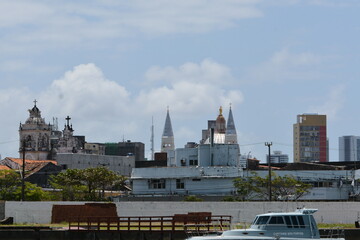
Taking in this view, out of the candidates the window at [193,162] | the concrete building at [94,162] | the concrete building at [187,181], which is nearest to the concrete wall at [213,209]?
the concrete building at [187,181]

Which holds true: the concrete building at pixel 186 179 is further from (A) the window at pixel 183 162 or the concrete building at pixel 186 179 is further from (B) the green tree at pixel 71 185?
(B) the green tree at pixel 71 185

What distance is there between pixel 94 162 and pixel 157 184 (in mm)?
61354

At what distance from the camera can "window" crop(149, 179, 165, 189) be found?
380 ft

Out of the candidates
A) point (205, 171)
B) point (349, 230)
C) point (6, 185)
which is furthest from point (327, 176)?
point (349, 230)

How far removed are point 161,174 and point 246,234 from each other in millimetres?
68526

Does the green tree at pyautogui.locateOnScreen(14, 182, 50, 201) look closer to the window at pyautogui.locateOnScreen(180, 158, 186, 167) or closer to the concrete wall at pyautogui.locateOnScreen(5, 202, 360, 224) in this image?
the concrete wall at pyautogui.locateOnScreen(5, 202, 360, 224)

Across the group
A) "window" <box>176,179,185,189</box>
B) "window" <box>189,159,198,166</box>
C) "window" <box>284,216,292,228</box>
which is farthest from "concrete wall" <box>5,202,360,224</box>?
"window" <box>189,159,198,166</box>

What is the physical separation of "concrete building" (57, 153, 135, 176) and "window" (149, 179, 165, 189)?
42.2 meters

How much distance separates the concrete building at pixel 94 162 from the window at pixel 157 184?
4215 cm

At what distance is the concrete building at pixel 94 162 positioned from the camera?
167250 millimetres

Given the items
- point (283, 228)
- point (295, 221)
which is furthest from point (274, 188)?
point (283, 228)

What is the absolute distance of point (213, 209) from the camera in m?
76.8

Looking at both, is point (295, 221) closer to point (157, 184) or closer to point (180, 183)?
point (180, 183)

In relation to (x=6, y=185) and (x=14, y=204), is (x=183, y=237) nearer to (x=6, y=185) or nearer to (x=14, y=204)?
(x=14, y=204)
